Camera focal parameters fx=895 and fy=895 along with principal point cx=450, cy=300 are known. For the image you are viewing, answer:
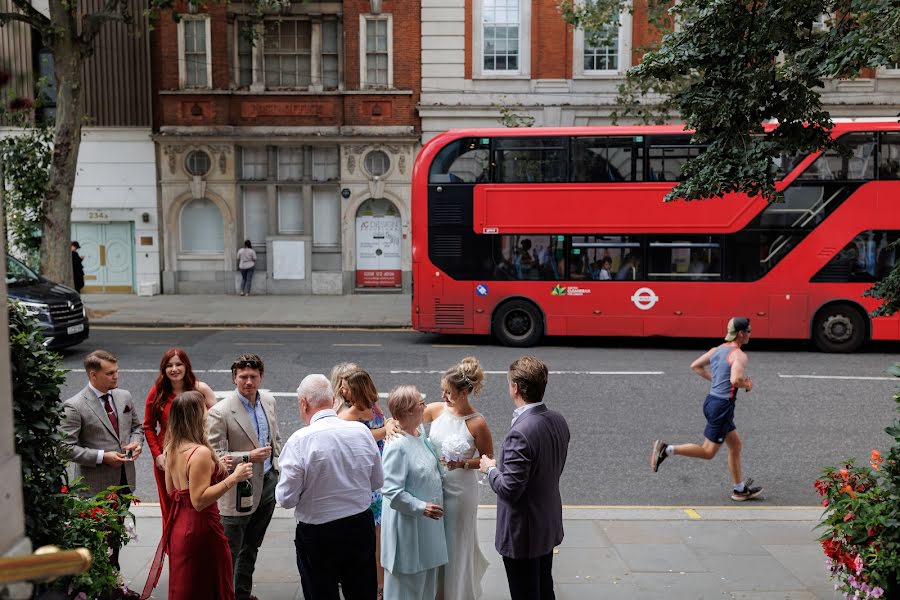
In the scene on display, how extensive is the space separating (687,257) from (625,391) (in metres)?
4.81

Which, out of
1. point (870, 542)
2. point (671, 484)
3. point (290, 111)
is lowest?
point (671, 484)

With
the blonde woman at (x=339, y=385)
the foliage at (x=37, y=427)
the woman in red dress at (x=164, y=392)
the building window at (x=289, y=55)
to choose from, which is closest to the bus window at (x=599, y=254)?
the woman in red dress at (x=164, y=392)

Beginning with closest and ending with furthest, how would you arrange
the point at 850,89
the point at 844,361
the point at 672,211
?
the point at 844,361 < the point at 672,211 < the point at 850,89

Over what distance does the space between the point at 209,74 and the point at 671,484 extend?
20.8m

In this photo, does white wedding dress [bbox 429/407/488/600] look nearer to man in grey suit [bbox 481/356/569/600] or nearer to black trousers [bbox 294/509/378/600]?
man in grey suit [bbox 481/356/569/600]

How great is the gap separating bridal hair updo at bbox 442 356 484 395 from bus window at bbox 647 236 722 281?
11696mm

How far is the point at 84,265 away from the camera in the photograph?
26625 mm

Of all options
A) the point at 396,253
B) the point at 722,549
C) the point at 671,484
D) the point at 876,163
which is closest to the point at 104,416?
the point at 722,549

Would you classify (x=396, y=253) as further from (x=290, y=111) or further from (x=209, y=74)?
(x=209, y=74)

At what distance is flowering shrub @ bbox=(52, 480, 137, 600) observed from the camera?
4621 millimetres

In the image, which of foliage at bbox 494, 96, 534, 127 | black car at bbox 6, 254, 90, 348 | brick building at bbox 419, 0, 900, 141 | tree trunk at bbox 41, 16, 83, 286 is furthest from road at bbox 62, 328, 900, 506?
brick building at bbox 419, 0, 900, 141

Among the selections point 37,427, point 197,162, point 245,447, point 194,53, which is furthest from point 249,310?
point 37,427

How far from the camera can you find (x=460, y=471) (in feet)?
18.1

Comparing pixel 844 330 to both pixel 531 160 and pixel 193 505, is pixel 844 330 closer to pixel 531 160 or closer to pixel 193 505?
pixel 531 160
